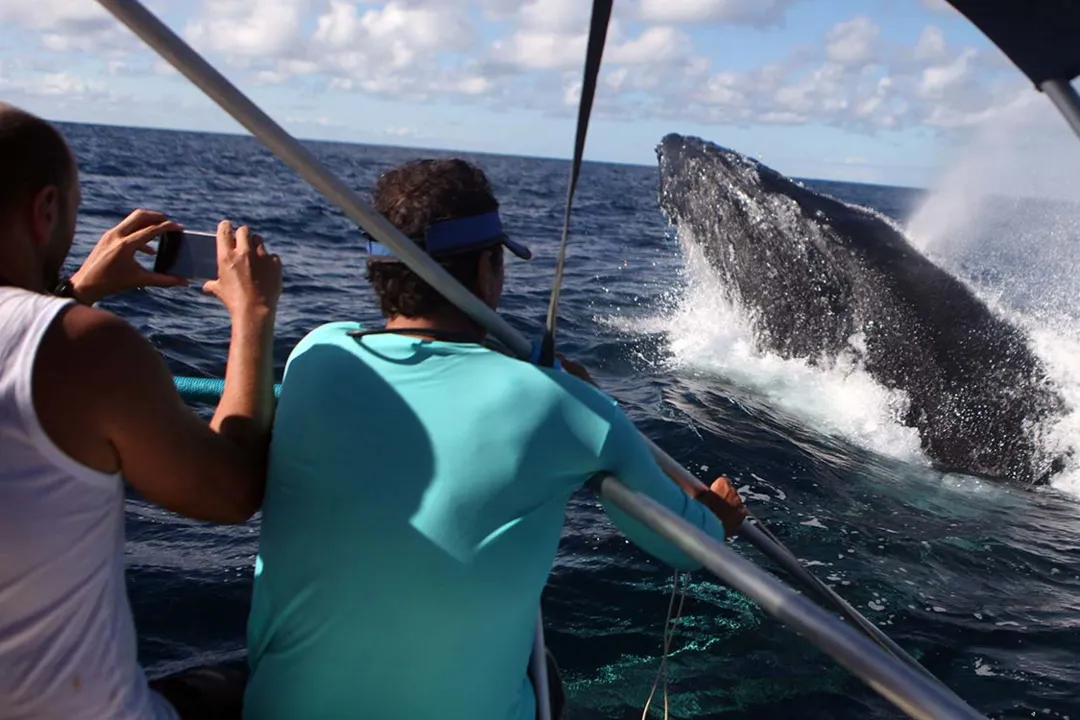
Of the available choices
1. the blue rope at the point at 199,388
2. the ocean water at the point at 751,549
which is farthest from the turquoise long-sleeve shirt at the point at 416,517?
the blue rope at the point at 199,388

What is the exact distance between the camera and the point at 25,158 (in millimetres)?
1882

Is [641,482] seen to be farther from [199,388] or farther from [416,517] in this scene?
[199,388]

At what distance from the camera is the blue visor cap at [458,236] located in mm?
2342

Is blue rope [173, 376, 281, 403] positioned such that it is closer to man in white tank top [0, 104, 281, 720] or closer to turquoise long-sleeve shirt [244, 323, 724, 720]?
turquoise long-sleeve shirt [244, 323, 724, 720]

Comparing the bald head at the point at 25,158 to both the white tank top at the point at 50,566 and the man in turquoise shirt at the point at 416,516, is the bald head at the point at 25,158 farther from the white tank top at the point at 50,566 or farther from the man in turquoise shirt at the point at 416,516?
the man in turquoise shirt at the point at 416,516

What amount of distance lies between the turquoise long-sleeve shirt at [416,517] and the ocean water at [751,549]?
72 centimetres

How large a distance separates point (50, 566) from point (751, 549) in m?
4.67

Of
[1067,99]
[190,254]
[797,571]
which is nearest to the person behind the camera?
[1067,99]

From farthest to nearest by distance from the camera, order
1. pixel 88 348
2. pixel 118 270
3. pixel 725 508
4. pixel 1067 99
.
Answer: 1. pixel 725 508
2. pixel 118 270
3. pixel 1067 99
4. pixel 88 348

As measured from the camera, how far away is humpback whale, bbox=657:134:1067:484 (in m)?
8.70

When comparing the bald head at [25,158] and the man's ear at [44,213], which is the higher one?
the bald head at [25,158]

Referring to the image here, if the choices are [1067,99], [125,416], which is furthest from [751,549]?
[125,416]

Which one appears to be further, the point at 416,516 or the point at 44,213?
the point at 416,516

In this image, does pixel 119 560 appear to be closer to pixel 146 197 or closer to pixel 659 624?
pixel 659 624
